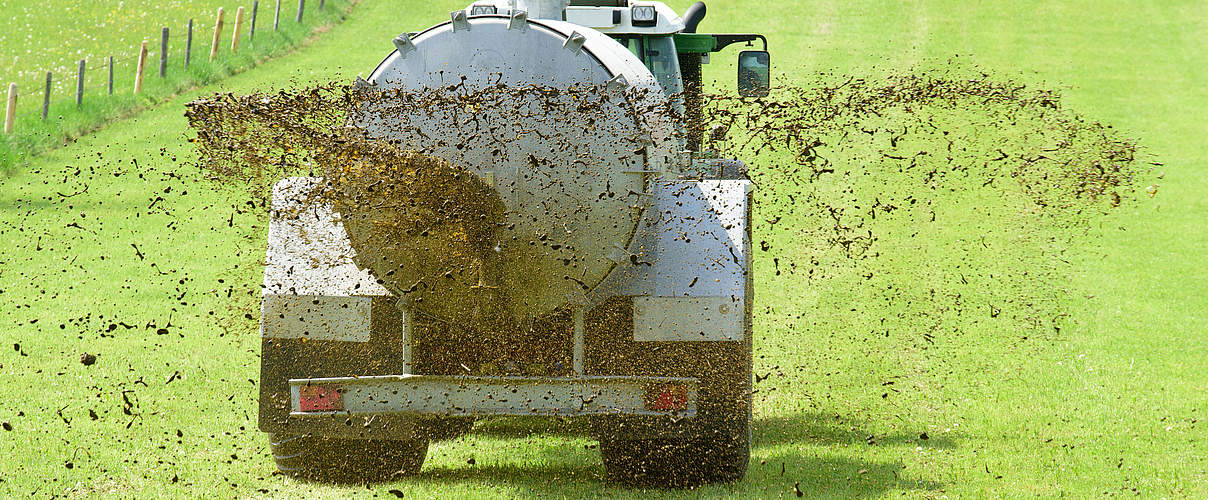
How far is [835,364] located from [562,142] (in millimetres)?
4832

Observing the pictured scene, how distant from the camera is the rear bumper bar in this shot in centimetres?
503

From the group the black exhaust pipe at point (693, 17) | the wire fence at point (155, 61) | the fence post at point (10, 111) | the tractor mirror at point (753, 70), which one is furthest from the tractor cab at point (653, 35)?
the wire fence at point (155, 61)

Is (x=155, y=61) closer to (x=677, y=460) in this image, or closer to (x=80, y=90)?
(x=80, y=90)

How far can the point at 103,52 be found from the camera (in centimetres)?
2486

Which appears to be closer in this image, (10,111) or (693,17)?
(693,17)

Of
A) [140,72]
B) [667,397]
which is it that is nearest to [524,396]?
[667,397]

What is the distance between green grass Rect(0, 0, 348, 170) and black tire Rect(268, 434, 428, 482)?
1170 centimetres

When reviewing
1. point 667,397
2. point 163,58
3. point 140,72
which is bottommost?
→ point 667,397

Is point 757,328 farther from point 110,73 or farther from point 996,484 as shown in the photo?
point 110,73

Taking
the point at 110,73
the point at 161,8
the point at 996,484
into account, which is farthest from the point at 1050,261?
the point at 161,8

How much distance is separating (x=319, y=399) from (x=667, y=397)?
5.00ft

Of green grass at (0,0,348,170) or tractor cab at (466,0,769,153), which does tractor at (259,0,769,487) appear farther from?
green grass at (0,0,348,170)

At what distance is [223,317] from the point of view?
10.5 meters

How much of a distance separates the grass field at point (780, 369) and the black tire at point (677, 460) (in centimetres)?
10
